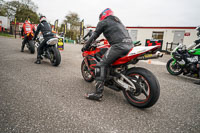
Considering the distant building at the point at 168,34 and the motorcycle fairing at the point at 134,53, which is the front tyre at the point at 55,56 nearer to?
the motorcycle fairing at the point at 134,53

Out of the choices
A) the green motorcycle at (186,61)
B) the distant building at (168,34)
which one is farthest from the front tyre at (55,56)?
the distant building at (168,34)

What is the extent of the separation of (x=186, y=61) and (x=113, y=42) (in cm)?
392

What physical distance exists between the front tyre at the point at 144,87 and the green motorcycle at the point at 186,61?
11.7 feet

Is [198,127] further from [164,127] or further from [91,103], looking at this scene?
[91,103]

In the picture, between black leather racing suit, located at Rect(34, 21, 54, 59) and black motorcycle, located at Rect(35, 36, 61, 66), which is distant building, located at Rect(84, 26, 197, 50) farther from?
black motorcycle, located at Rect(35, 36, 61, 66)

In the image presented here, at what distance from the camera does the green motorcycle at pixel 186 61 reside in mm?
4605

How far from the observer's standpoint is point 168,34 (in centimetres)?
2127

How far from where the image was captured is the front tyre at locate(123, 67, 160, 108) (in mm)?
2000

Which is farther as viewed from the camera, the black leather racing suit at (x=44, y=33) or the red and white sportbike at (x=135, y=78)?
the black leather racing suit at (x=44, y=33)

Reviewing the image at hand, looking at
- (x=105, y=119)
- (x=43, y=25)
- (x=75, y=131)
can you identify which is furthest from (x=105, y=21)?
(x=43, y=25)

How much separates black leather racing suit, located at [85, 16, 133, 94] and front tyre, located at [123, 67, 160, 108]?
0.42 metres

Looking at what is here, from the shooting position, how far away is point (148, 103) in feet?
6.80

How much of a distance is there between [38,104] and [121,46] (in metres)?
1.80

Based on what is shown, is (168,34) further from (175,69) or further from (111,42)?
(111,42)
